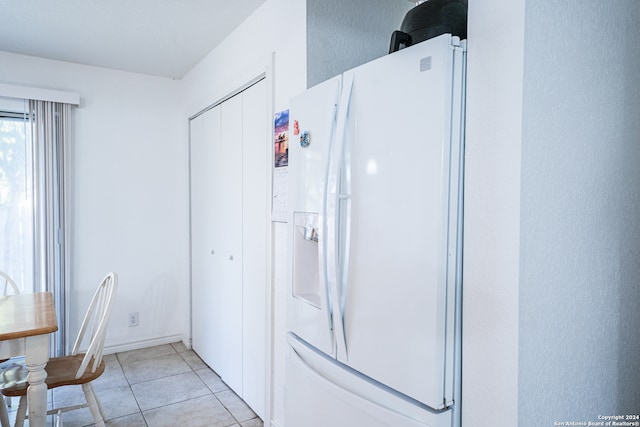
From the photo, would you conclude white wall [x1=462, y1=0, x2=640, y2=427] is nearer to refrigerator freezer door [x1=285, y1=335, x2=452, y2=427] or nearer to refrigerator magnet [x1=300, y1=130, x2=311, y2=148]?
refrigerator freezer door [x1=285, y1=335, x2=452, y2=427]

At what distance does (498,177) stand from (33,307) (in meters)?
2.27

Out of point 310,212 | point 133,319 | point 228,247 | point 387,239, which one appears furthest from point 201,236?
point 387,239

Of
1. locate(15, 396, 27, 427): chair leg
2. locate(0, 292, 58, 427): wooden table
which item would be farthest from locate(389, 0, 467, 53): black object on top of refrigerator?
locate(15, 396, 27, 427): chair leg

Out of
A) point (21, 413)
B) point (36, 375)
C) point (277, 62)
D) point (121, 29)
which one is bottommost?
point (21, 413)

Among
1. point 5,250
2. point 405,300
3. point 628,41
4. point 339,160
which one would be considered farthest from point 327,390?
point 5,250

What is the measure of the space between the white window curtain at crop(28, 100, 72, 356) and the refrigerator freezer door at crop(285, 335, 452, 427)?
7.71 feet

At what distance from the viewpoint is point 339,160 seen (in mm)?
1304

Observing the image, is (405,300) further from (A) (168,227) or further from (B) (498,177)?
(A) (168,227)

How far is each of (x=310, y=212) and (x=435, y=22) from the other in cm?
78

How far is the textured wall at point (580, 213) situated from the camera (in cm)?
101

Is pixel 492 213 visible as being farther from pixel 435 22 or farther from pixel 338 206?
pixel 435 22

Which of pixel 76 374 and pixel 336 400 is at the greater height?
pixel 336 400

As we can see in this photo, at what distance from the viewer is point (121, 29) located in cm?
254

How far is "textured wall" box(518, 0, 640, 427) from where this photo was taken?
101 cm
